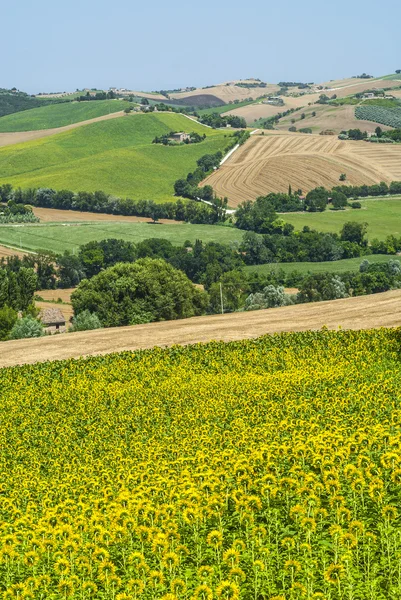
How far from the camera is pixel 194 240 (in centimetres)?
17075

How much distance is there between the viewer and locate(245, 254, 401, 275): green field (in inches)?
5586

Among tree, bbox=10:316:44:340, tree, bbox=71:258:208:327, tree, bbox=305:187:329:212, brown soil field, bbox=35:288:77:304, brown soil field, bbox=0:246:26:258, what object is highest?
tree, bbox=10:316:44:340

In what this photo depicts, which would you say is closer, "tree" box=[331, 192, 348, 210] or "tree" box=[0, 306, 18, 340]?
"tree" box=[0, 306, 18, 340]

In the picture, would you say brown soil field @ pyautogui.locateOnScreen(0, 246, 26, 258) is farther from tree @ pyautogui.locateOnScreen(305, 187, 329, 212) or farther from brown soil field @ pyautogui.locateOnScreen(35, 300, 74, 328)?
tree @ pyautogui.locateOnScreen(305, 187, 329, 212)

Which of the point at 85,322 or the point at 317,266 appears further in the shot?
the point at 317,266

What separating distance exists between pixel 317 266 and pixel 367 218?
122 feet

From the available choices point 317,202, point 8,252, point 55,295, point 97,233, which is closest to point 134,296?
point 55,295

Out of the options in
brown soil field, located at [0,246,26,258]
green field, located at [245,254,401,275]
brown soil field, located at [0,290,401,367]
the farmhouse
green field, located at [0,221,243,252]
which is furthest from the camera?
green field, located at [0,221,243,252]

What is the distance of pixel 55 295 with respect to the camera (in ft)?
431

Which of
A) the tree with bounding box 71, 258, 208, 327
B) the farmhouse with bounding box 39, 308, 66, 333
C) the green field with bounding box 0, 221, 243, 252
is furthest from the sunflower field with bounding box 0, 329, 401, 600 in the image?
the green field with bounding box 0, 221, 243, 252

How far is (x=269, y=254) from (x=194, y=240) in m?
17.9

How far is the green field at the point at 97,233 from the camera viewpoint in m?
169

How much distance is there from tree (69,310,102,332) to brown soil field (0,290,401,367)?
23327mm

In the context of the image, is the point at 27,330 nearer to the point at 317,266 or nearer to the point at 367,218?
the point at 317,266
